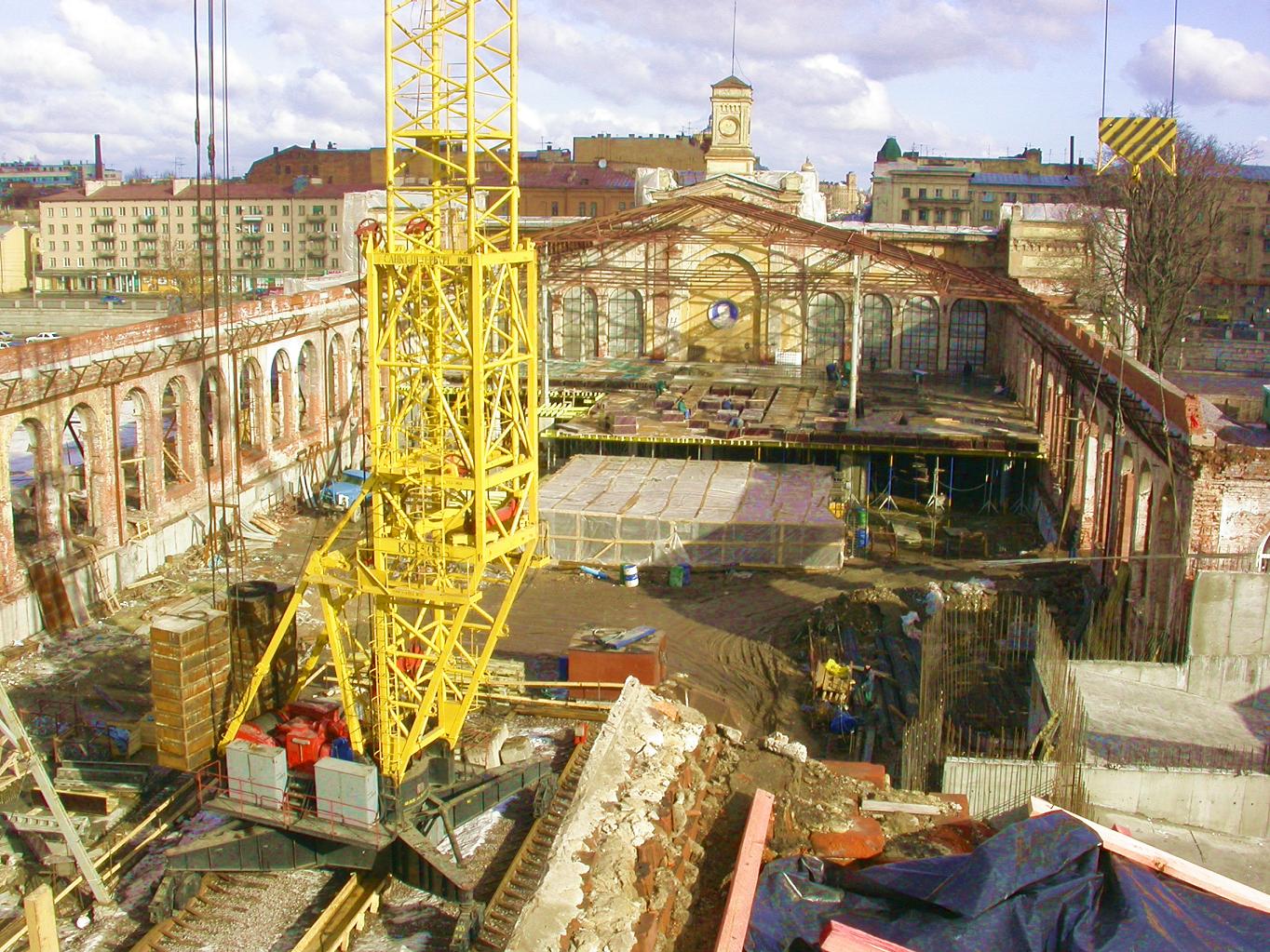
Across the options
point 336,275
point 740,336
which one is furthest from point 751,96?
point 336,275

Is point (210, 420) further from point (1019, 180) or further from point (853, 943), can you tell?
point (1019, 180)

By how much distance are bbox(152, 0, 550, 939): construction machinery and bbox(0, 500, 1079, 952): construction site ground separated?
2.79 ft

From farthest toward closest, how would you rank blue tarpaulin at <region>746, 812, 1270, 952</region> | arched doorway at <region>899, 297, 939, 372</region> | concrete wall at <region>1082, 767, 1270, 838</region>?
arched doorway at <region>899, 297, 939, 372</region> < concrete wall at <region>1082, 767, 1270, 838</region> < blue tarpaulin at <region>746, 812, 1270, 952</region>

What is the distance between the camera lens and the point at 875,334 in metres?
49.4

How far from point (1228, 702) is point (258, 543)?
21.6m

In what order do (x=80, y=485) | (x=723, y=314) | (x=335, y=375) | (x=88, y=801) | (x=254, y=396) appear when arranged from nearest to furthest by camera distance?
(x=88, y=801), (x=80, y=485), (x=254, y=396), (x=335, y=375), (x=723, y=314)

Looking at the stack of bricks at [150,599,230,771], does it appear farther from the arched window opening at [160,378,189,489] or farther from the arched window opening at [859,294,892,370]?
the arched window opening at [859,294,892,370]

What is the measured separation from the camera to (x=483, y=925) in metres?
14.3

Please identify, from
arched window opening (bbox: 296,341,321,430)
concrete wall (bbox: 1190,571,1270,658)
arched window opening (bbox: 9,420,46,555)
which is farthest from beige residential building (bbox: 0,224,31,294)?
concrete wall (bbox: 1190,571,1270,658)

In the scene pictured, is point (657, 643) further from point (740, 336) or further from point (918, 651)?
point (740, 336)

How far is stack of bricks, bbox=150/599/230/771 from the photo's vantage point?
15547 millimetres

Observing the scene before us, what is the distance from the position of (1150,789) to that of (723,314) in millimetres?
35320

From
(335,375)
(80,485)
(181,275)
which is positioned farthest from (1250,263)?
(80,485)

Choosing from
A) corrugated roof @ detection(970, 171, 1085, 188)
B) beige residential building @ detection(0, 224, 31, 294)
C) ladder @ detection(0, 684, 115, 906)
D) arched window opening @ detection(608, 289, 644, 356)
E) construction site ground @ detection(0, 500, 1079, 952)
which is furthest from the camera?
beige residential building @ detection(0, 224, 31, 294)
